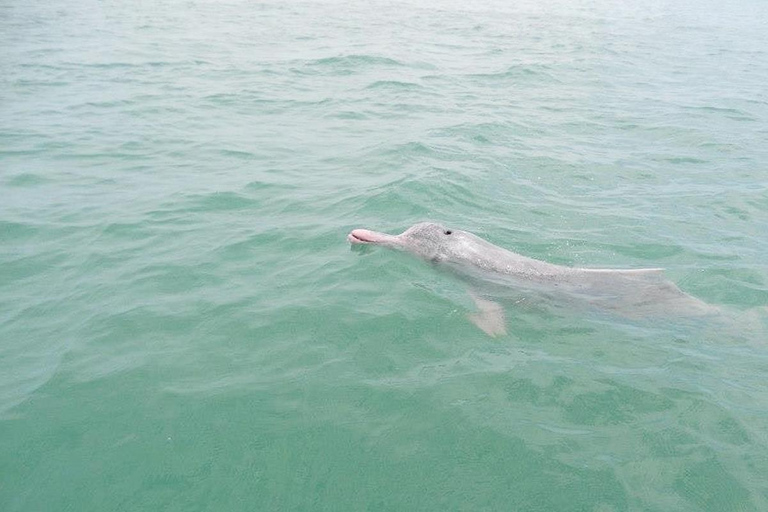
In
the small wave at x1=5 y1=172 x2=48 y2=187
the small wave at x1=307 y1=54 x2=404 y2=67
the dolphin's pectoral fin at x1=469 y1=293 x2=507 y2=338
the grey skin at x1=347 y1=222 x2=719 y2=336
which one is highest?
the small wave at x1=307 y1=54 x2=404 y2=67

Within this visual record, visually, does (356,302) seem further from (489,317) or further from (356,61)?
(356,61)

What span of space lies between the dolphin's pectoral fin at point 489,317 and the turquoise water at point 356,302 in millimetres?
172

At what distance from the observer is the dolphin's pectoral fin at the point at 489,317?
7.64 m

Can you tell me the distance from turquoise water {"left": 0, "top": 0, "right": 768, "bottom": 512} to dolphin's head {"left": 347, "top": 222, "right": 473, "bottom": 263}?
0.84ft

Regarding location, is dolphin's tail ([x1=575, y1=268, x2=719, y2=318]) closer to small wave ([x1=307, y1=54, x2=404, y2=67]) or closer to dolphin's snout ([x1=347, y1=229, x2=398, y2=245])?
dolphin's snout ([x1=347, y1=229, x2=398, y2=245])

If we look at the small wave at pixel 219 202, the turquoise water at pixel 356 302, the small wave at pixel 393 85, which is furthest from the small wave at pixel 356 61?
the small wave at pixel 219 202

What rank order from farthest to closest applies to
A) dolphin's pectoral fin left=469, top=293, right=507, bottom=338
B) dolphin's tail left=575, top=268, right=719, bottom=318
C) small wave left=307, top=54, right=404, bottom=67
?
1. small wave left=307, top=54, right=404, bottom=67
2. dolphin's tail left=575, top=268, right=719, bottom=318
3. dolphin's pectoral fin left=469, top=293, right=507, bottom=338

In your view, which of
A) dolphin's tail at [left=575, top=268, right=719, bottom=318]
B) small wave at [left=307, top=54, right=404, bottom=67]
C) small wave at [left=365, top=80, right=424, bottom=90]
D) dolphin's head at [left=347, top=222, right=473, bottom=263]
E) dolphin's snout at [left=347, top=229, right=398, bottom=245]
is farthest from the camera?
small wave at [left=307, top=54, right=404, bottom=67]

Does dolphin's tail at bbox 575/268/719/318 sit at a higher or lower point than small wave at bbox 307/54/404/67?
lower

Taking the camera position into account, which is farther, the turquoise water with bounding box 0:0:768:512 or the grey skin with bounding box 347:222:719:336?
the grey skin with bounding box 347:222:719:336

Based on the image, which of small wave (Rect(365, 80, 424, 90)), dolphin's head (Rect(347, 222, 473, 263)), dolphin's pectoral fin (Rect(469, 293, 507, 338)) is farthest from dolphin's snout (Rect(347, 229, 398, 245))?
small wave (Rect(365, 80, 424, 90))

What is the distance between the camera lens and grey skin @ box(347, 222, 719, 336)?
802 centimetres

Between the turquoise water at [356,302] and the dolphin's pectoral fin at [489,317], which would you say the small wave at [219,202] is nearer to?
the turquoise water at [356,302]

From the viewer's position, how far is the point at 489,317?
309 inches
